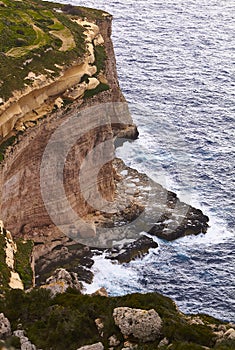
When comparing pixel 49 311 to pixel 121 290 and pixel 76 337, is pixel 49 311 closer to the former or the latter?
pixel 76 337

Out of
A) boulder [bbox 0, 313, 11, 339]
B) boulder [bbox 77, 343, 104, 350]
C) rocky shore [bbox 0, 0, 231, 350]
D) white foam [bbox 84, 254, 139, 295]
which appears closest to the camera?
boulder [bbox 77, 343, 104, 350]

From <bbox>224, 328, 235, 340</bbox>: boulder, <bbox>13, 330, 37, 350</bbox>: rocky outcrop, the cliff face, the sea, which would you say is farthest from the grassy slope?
<bbox>224, 328, 235, 340</bbox>: boulder

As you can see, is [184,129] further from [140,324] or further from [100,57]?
[140,324]

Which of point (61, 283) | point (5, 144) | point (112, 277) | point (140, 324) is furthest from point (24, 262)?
point (140, 324)

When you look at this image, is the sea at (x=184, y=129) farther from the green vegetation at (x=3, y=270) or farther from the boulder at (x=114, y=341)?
the boulder at (x=114, y=341)

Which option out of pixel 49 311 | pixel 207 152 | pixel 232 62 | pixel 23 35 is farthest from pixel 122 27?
pixel 49 311

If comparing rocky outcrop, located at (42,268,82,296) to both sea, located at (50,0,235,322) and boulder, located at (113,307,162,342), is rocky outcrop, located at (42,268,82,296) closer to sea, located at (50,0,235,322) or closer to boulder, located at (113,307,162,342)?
boulder, located at (113,307,162,342)
